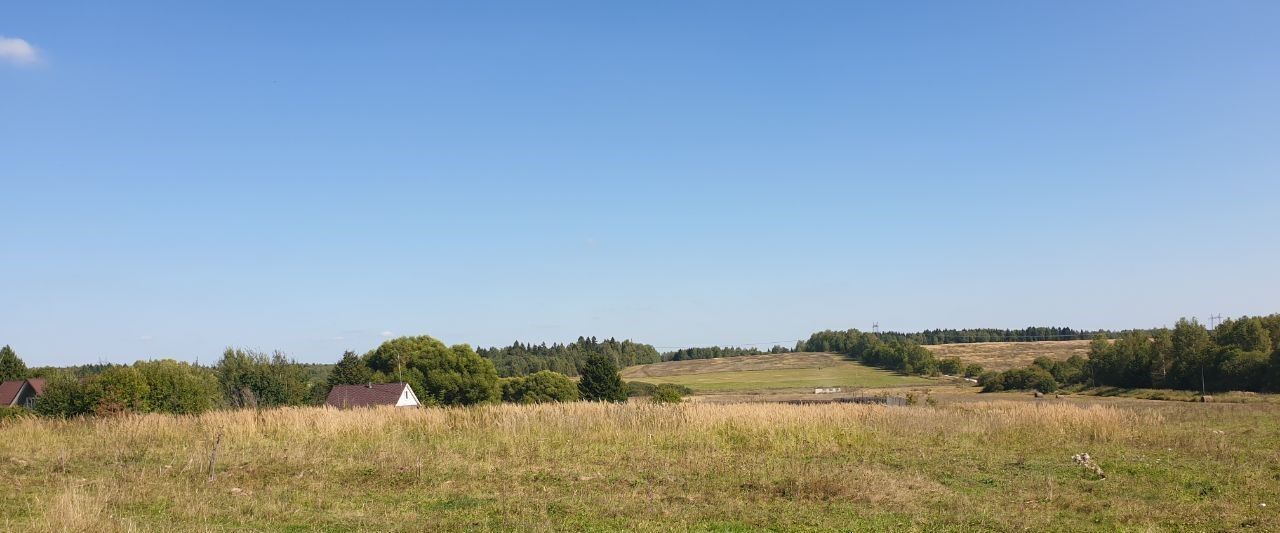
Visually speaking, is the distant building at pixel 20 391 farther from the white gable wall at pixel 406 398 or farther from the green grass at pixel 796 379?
the green grass at pixel 796 379

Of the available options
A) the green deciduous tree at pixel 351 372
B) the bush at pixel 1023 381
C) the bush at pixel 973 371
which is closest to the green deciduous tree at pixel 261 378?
the green deciduous tree at pixel 351 372

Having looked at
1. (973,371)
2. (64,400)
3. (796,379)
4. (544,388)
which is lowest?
(796,379)

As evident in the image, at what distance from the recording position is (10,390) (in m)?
65.2

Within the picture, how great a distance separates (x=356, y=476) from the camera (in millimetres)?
12070

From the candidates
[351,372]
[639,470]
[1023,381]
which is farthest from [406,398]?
[1023,381]

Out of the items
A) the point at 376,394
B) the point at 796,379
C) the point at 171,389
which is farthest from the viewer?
the point at 796,379

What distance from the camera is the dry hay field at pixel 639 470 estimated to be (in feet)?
30.1

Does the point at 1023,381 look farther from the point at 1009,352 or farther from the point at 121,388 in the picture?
the point at 121,388

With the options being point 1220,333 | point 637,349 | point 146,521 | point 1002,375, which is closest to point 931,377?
point 1002,375

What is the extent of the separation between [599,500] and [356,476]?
419cm

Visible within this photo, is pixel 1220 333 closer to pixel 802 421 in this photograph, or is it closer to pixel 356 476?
pixel 802 421

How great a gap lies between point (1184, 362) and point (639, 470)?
201ft

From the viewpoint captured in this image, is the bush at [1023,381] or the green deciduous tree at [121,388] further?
the bush at [1023,381]

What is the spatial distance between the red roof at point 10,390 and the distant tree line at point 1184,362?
85108mm
